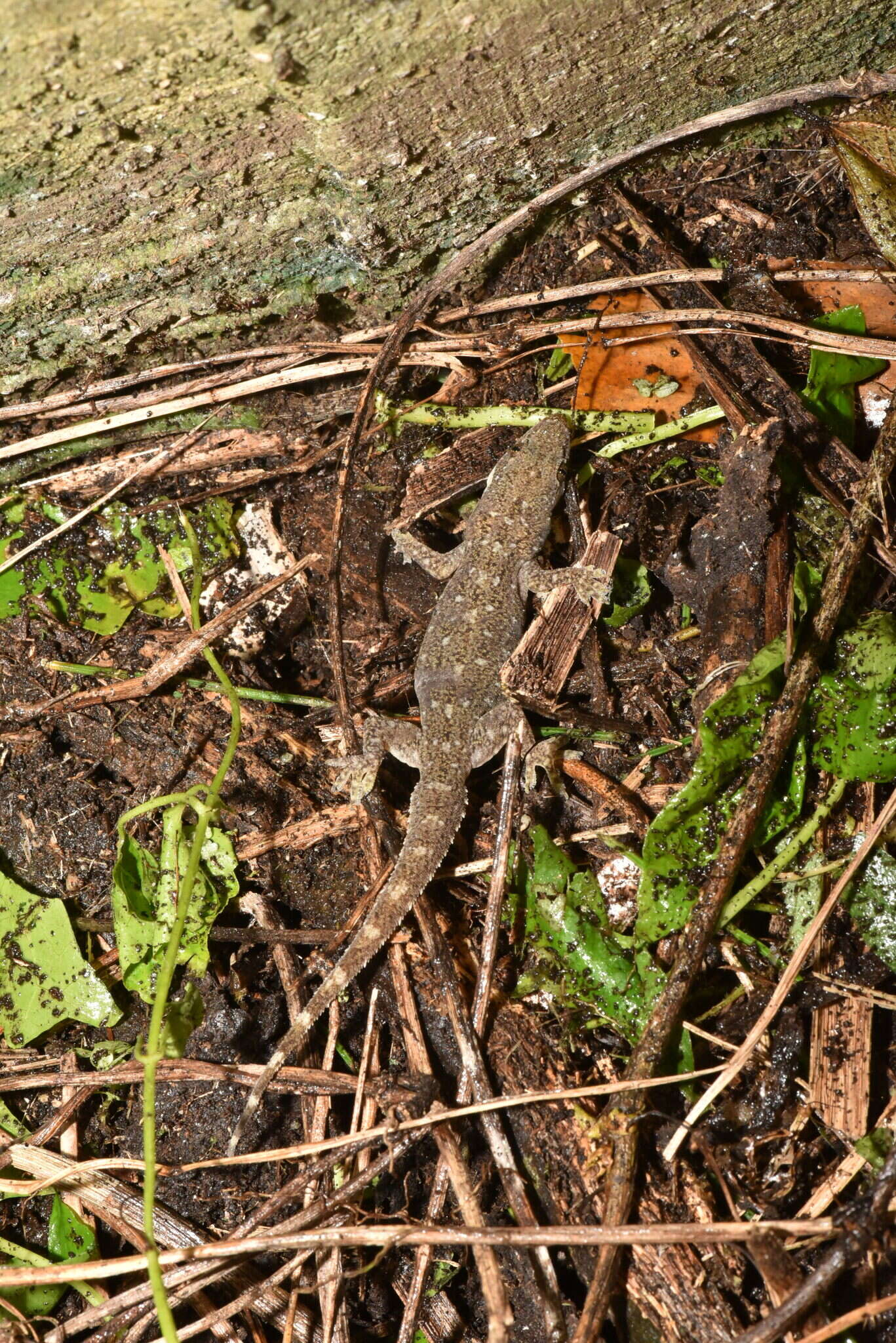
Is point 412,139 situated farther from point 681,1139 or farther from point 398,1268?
point 398,1268

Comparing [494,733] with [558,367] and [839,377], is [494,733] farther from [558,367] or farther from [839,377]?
[839,377]

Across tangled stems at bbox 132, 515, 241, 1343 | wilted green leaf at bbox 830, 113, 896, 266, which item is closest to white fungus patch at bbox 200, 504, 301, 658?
tangled stems at bbox 132, 515, 241, 1343

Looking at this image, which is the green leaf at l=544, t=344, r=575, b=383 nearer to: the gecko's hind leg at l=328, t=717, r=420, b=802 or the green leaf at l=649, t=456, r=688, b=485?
the green leaf at l=649, t=456, r=688, b=485

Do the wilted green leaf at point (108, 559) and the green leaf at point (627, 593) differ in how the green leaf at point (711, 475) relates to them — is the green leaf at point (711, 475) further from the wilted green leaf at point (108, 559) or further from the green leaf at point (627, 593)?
the wilted green leaf at point (108, 559)

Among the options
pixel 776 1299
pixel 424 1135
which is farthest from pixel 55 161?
pixel 776 1299

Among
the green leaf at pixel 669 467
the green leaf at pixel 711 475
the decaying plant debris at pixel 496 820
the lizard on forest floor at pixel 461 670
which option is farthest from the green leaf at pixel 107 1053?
the green leaf at pixel 711 475
